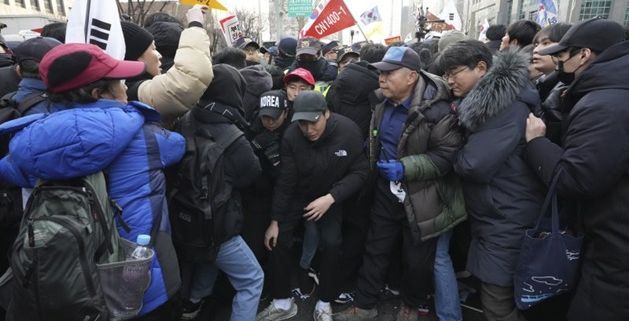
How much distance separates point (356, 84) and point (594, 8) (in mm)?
A: 22702

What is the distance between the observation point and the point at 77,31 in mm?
2305

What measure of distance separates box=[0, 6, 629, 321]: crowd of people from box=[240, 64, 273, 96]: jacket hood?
0.05ft

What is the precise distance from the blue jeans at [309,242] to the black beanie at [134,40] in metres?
1.88

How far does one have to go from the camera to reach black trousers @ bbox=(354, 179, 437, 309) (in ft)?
9.70

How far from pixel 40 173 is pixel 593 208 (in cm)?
276

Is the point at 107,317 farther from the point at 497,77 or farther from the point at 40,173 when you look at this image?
the point at 497,77

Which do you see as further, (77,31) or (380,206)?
(380,206)

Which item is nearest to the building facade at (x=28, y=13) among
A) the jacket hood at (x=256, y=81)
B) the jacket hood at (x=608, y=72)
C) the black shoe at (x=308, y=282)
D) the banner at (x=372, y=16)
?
the banner at (x=372, y=16)

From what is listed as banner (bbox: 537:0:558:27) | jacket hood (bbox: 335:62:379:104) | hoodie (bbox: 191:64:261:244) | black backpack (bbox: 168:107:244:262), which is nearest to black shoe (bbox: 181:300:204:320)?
black backpack (bbox: 168:107:244:262)

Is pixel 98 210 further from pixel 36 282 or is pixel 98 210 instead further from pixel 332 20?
pixel 332 20

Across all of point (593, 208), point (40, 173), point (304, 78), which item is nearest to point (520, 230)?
point (593, 208)

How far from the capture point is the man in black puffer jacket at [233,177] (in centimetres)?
253

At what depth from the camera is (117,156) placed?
5.83ft

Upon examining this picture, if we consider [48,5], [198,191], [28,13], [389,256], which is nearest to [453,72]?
[389,256]
